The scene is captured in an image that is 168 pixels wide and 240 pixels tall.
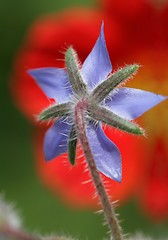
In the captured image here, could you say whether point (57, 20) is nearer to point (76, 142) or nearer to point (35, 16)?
point (35, 16)

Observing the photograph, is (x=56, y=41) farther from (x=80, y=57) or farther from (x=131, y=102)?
(x=131, y=102)

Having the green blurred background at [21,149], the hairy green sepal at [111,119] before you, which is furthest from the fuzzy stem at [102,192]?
the green blurred background at [21,149]

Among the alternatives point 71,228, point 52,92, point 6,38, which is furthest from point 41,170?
point 52,92

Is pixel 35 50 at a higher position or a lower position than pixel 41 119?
higher

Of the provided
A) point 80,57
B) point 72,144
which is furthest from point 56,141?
point 80,57

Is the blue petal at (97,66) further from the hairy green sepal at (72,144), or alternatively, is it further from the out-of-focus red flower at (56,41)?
the out-of-focus red flower at (56,41)

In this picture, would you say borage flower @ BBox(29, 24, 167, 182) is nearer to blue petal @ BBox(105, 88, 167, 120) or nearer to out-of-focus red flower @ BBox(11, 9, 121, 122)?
blue petal @ BBox(105, 88, 167, 120)

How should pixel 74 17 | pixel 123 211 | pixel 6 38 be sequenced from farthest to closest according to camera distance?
pixel 6 38, pixel 123 211, pixel 74 17

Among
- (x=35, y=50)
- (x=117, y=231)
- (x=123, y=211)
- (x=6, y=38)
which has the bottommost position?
(x=117, y=231)
